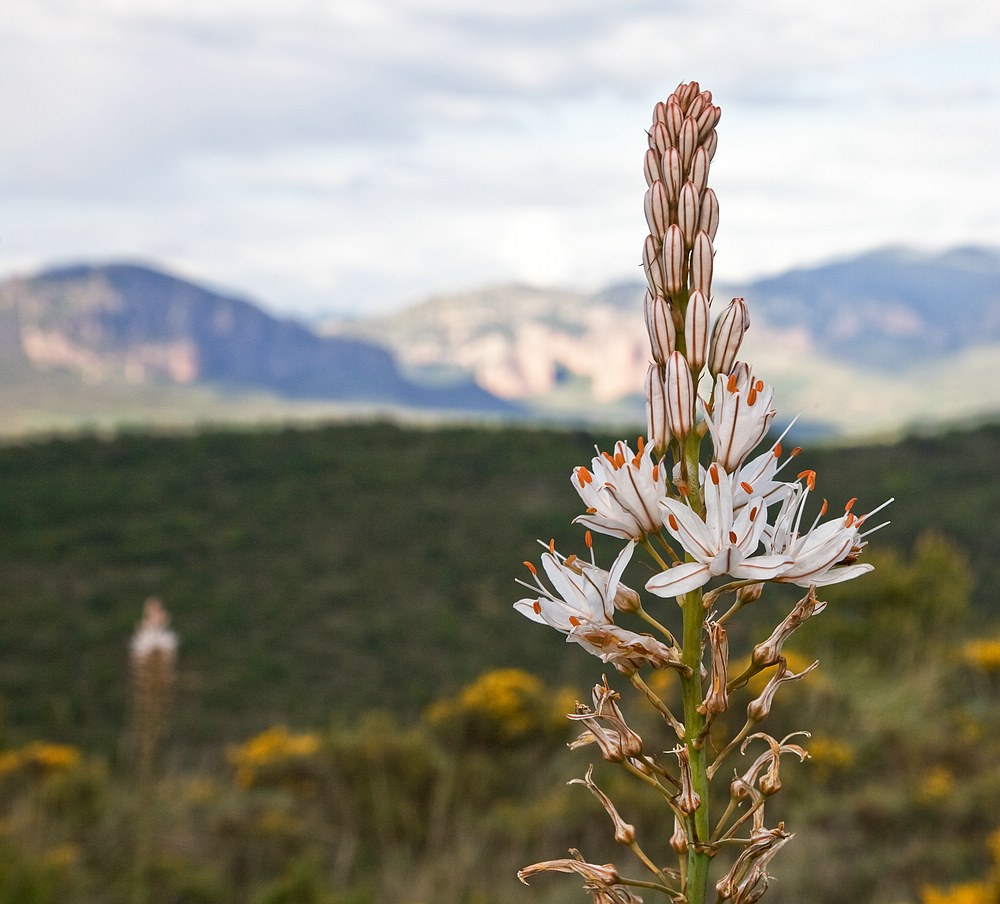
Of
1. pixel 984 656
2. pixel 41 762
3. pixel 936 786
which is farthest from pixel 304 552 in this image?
pixel 936 786

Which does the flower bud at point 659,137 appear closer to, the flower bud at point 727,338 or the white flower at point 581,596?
the flower bud at point 727,338

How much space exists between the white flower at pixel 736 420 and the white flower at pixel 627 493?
0.34 ft

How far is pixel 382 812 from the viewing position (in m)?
9.52

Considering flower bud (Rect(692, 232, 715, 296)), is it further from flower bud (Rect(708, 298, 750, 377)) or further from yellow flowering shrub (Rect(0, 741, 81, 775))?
yellow flowering shrub (Rect(0, 741, 81, 775))

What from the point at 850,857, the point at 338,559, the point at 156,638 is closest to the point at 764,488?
the point at 156,638

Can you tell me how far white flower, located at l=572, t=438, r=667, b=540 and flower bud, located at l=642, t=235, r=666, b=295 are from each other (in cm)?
25

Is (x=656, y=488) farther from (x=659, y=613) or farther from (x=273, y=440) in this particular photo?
(x=273, y=440)

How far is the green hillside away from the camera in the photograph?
92.0ft

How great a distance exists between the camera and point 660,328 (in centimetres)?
165

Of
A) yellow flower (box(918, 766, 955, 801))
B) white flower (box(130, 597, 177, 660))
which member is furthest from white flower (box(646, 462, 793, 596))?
yellow flower (box(918, 766, 955, 801))

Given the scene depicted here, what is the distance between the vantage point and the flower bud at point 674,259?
64.2 inches

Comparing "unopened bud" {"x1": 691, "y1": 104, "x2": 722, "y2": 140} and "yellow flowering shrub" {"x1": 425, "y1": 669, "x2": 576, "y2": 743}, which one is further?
"yellow flowering shrub" {"x1": 425, "y1": 669, "x2": 576, "y2": 743}

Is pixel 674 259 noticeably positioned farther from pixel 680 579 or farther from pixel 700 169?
pixel 680 579

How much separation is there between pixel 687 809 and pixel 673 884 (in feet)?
0.60
